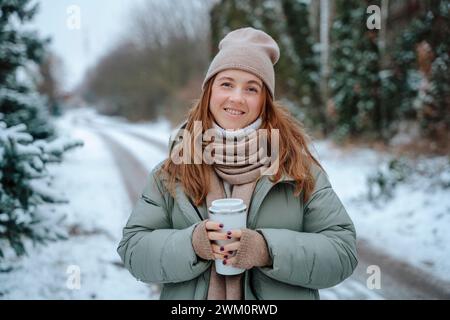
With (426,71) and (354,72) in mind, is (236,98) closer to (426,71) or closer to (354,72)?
(426,71)

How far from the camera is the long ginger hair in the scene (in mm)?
1627

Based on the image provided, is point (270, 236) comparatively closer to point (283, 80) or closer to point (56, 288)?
point (56, 288)

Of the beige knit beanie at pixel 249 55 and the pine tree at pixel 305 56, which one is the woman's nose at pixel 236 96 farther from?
the pine tree at pixel 305 56

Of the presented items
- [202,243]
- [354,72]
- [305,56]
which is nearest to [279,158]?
[202,243]

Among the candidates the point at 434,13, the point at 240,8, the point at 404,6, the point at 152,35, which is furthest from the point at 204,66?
the point at 434,13

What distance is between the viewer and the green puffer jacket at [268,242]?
1.47 metres

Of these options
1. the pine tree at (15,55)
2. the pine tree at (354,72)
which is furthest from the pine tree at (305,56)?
the pine tree at (15,55)

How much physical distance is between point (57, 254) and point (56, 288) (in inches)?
43.0

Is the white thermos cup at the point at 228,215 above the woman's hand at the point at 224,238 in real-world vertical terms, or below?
above

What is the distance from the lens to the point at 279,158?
1.69 meters

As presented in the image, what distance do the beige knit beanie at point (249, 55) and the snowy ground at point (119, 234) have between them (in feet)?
9.33

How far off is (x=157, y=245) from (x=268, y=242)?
466 millimetres

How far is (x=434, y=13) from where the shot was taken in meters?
7.11

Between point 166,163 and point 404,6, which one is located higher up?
point 404,6
